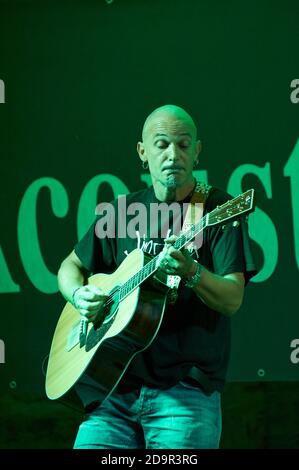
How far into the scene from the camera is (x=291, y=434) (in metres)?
3.21

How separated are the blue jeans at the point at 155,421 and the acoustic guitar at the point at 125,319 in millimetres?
80

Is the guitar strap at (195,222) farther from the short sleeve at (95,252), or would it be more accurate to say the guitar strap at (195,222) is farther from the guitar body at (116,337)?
the short sleeve at (95,252)

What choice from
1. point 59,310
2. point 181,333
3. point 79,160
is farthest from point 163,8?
point 181,333

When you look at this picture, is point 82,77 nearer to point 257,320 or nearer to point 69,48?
point 69,48

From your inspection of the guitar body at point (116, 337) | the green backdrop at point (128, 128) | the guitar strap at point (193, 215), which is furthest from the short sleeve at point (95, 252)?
the green backdrop at point (128, 128)

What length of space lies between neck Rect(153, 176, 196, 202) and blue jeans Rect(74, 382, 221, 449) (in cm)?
63

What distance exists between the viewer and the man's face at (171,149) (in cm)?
244

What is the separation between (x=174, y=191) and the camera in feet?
8.08

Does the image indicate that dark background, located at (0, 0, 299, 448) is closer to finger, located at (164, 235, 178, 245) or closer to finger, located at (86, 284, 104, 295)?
finger, located at (86, 284, 104, 295)

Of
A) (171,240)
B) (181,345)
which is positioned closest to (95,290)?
(181,345)

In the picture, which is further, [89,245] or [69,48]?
[69,48]

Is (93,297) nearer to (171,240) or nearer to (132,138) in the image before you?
(171,240)
